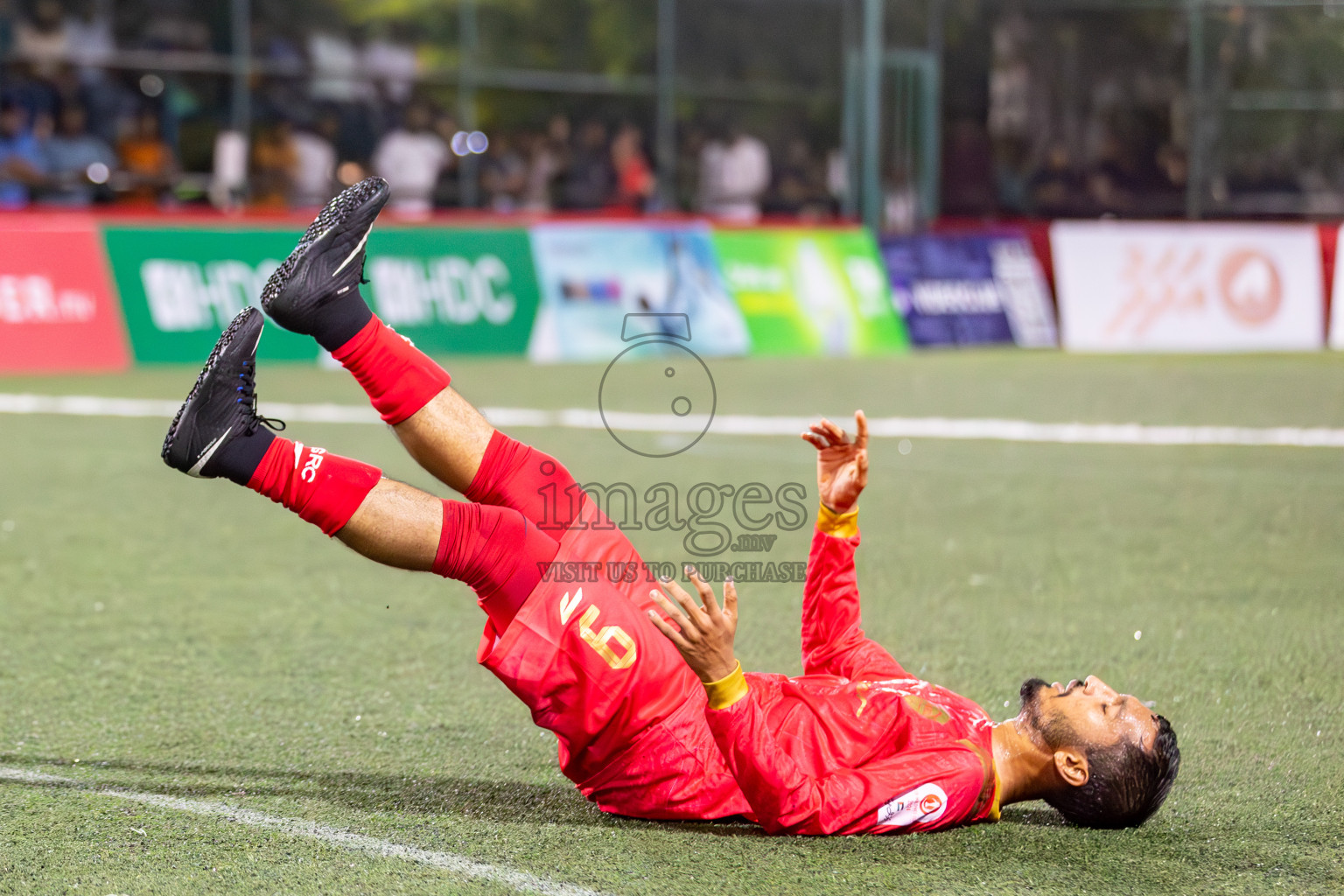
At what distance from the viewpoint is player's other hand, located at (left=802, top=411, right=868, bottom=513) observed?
13.5 feet

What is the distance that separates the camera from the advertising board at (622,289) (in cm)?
1498

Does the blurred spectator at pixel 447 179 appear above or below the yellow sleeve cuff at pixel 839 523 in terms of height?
above

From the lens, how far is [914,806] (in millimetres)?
3506

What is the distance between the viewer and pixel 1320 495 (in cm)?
827

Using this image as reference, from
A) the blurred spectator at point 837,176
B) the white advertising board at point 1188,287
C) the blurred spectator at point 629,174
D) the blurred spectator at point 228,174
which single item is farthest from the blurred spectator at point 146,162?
the white advertising board at point 1188,287

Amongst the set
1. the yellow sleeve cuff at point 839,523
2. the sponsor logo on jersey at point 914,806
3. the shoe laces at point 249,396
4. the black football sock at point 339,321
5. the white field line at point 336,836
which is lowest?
the white field line at point 336,836

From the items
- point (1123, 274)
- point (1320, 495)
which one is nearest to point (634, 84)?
point (1123, 274)

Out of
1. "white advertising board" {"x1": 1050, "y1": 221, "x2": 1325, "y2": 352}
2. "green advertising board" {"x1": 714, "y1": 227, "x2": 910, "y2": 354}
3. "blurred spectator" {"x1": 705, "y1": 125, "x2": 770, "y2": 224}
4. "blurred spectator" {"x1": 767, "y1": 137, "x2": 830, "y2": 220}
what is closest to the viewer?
"green advertising board" {"x1": 714, "y1": 227, "x2": 910, "y2": 354}

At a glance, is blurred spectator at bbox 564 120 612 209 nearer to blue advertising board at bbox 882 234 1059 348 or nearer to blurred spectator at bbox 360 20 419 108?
blurred spectator at bbox 360 20 419 108

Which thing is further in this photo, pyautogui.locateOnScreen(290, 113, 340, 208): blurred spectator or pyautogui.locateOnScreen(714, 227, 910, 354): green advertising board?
pyautogui.locateOnScreen(290, 113, 340, 208): blurred spectator

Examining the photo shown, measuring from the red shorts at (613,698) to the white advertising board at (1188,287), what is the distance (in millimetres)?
14152

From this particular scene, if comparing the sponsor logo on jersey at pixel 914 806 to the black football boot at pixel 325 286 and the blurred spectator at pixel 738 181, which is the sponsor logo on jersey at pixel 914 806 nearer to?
the black football boot at pixel 325 286

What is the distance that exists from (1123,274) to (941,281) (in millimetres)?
2078

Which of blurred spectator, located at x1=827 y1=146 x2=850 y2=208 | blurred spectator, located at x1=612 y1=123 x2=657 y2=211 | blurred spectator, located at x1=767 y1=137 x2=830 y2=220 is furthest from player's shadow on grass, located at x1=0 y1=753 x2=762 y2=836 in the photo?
blurred spectator, located at x1=827 y1=146 x2=850 y2=208
